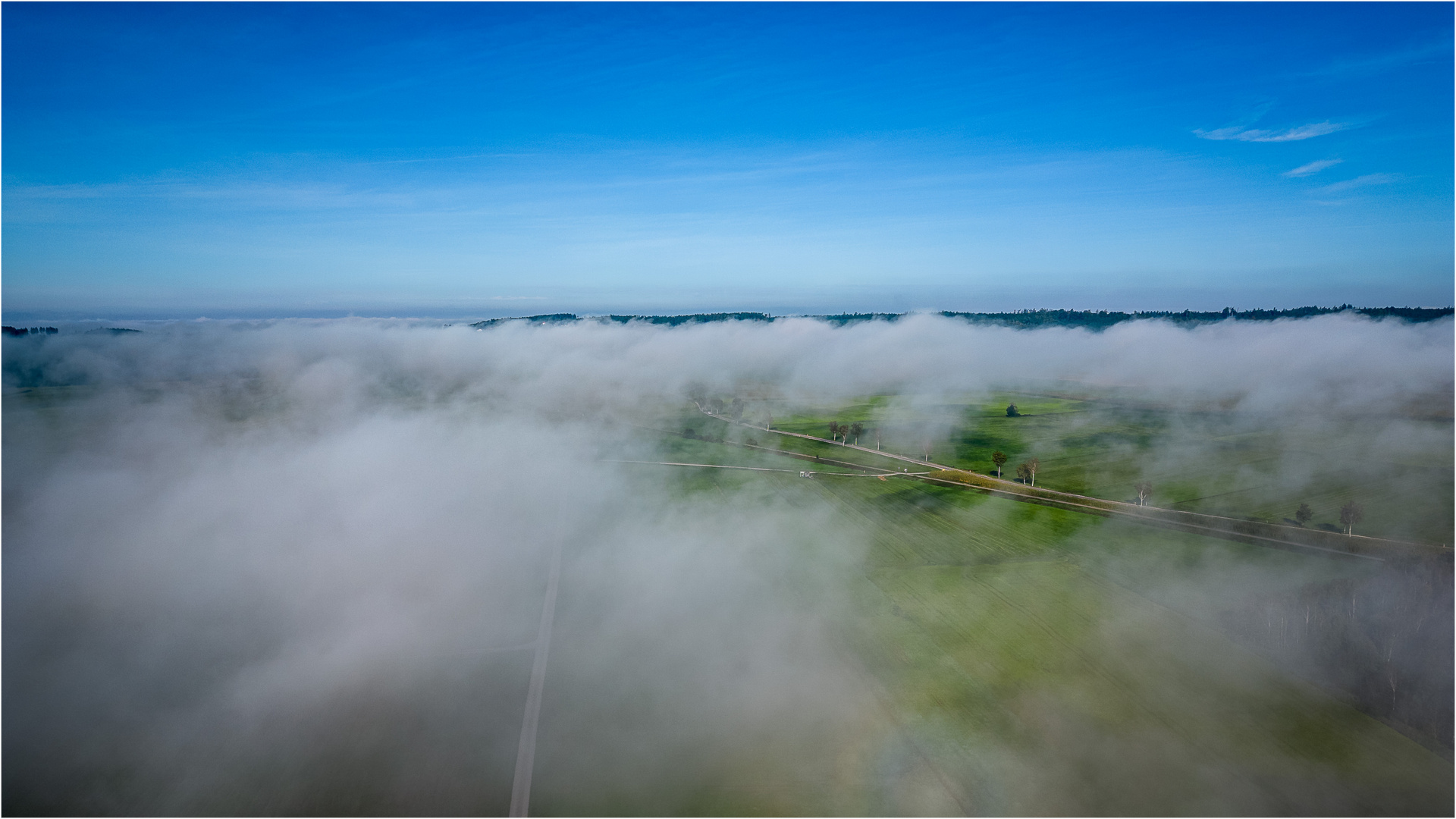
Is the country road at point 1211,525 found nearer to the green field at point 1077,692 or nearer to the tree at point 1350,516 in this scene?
the tree at point 1350,516

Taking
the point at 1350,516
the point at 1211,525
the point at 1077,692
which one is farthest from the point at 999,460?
the point at 1077,692

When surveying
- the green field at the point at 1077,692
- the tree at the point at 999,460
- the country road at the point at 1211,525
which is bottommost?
the green field at the point at 1077,692

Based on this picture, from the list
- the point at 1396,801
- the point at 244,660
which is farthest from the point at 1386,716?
the point at 244,660

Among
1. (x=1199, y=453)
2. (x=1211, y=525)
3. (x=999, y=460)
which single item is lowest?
(x=1211, y=525)

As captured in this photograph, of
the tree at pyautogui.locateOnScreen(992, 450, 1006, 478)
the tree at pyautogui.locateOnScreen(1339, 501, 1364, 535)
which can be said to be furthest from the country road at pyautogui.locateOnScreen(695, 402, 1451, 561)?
the tree at pyautogui.locateOnScreen(992, 450, 1006, 478)

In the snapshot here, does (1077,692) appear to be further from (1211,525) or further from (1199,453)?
(1199,453)

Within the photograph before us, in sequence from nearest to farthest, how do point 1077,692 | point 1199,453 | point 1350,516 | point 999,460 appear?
1. point 1077,692
2. point 1350,516
3. point 999,460
4. point 1199,453

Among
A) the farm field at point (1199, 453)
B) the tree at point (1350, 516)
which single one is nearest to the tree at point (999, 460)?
the farm field at point (1199, 453)

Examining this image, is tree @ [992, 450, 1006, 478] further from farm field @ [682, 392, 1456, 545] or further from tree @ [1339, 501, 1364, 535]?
tree @ [1339, 501, 1364, 535]

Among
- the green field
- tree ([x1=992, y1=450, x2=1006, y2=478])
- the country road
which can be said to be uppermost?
tree ([x1=992, y1=450, x2=1006, y2=478])
